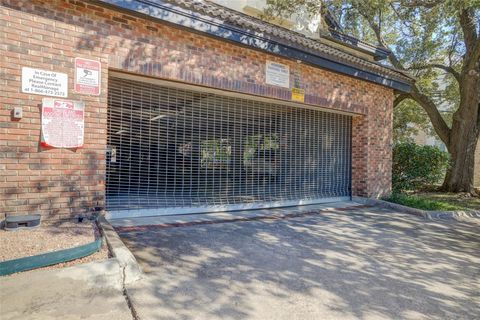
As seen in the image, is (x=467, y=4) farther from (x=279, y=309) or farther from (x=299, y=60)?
(x=279, y=309)

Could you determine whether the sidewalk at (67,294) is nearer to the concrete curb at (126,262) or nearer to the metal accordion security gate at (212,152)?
the concrete curb at (126,262)

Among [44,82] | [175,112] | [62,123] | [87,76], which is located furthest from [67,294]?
[175,112]

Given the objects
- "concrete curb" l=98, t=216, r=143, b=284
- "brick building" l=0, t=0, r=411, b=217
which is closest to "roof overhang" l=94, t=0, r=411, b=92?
"brick building" l=0, t=0, r=411, b=217

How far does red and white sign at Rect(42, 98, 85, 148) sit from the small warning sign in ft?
14.1

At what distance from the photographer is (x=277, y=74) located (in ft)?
22.2

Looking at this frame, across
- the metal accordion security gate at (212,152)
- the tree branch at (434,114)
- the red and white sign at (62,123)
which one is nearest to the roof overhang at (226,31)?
the metal accordion security gate at (212,152)

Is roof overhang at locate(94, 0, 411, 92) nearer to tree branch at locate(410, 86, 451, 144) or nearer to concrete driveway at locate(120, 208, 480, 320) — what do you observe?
concrete driveway at locate(120, 208, 480, 320)

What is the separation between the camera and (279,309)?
Result: 2.77 meters

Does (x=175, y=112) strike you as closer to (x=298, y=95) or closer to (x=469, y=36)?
(x=298, y=95)

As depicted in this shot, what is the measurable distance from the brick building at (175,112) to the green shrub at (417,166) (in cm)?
179

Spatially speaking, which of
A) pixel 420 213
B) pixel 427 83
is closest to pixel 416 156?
pixel 420 213

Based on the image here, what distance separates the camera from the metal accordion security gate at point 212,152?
5547 mm

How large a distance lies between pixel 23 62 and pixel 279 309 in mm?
4370

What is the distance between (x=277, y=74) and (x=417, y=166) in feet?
21.9
